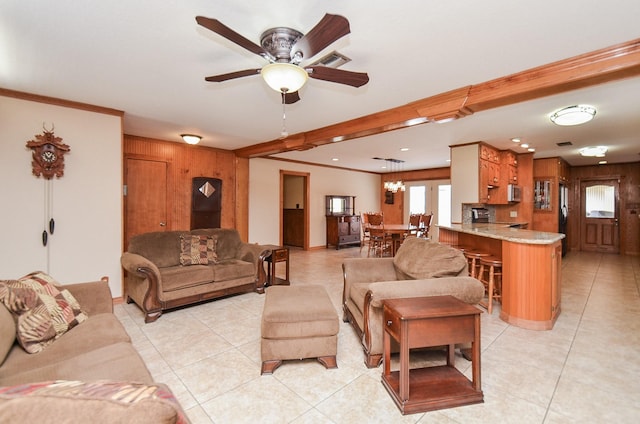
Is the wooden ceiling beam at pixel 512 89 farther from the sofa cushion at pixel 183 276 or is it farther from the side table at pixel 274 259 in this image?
the sofa cushion at pixel 183 276

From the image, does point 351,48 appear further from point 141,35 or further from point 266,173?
point 266,173

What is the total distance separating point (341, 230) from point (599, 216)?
23.2 ft

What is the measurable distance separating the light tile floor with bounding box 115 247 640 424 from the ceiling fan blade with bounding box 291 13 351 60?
86.6 inches

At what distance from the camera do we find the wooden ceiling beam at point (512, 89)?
222 centimetres

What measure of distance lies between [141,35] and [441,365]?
11.0ft

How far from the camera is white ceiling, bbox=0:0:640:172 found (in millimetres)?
1812

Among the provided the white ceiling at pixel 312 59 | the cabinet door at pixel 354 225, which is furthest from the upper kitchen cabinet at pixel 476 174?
the cabinet door at pixel 354 225

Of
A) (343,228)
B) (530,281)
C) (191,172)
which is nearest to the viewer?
(530,281)

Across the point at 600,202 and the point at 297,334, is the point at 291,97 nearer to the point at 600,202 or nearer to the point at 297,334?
the point at 297,334

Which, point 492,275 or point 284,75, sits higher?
point 284,75

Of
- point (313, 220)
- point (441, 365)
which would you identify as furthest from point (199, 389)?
point (313, 220)

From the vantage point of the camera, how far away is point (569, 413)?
69.0 inches

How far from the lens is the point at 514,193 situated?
20.6 feet

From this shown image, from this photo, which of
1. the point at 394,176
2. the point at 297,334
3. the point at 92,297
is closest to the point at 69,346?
the point at 92,297
